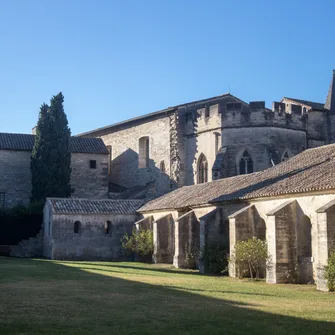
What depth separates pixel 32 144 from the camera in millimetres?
46312

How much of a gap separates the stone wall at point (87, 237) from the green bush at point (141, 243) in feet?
4.04

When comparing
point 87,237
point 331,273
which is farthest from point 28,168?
point 331,273

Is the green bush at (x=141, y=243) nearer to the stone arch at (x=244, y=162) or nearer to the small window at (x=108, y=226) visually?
the small window at (x=108, y=226)

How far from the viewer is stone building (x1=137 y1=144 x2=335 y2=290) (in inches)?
796

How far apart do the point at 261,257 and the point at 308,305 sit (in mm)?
8198

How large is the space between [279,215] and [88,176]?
2819cm

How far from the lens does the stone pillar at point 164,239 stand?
109ft

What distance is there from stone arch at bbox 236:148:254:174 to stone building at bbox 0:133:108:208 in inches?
564

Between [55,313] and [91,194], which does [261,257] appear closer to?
[55,313]

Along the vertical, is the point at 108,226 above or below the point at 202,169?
below

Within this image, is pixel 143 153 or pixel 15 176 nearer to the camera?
pixel 15 176

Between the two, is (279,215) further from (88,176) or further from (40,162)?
(88,176)

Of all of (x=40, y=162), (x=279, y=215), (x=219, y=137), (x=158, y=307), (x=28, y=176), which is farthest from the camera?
(x=28, y=176)

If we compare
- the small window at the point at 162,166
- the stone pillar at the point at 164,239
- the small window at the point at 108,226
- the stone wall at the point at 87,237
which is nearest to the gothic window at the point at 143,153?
the small window at the point at 162,166
